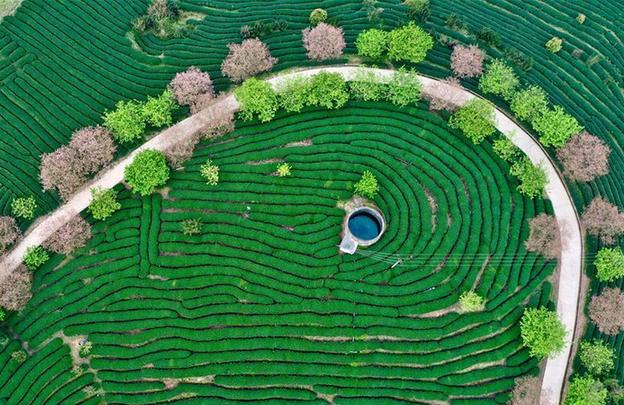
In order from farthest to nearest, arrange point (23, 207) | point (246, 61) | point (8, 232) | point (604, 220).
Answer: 1. point (246, 61)
2. point (23, 207)
3. point (8, 232)
4. point (604, 220)

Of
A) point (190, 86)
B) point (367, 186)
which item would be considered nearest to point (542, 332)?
point (367, 186)

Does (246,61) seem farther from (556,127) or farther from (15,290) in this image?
(556,127)

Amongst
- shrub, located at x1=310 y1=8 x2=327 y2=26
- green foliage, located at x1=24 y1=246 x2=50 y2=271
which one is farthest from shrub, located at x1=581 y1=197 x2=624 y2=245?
green foliage, located at x1=24 y1=246 x2=50 y2=271

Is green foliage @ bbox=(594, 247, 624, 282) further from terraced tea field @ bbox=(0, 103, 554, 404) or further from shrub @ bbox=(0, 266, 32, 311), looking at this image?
shrub @ bbox=(0, 266, 32, 311)

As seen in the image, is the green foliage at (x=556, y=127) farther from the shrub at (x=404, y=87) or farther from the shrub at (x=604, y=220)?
the shrub at (x=404, y=87)

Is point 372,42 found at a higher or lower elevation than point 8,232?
higher

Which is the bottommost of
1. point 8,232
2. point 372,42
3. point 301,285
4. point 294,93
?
point 301,285
